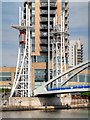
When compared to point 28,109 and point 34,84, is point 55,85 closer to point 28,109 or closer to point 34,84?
point 34,84

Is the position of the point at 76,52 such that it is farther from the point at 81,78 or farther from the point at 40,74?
the point at 40,74

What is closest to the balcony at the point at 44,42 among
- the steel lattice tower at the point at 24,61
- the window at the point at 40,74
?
the window at the point at 40,74

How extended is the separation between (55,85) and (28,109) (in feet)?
41.4

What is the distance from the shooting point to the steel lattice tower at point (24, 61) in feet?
201

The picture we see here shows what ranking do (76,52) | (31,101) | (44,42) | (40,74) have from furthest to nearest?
(76,52) → (44,42) → (40,74) → (31,101)

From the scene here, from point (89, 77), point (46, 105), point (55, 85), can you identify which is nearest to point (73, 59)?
point (89, 77)

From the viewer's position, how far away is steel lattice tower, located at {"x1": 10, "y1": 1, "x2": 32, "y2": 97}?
61156 millimetres

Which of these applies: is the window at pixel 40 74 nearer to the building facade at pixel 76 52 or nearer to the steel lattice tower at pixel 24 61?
the steel lattice tower at pixel 24 61

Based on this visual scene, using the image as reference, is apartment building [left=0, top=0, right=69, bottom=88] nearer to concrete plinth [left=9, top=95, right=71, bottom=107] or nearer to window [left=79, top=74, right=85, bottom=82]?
window [left=79, top=74, right=85, bottom=82]

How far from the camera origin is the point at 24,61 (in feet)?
201

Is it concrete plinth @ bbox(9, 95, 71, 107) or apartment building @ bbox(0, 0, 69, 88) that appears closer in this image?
concrete plinth @ bbox(9, 95, 71, 107)

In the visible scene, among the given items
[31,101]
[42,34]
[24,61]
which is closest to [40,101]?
[31,101]

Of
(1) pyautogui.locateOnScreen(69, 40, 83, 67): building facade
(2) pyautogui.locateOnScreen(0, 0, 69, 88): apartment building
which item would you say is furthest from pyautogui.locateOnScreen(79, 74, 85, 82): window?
(1) pyautogui.locateOnScreen(69, 40, 83, 67): building facade

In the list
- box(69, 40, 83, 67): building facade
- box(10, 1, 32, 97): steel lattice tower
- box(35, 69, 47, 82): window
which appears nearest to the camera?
box(10, 1, 32, 97): steel lattice tower
